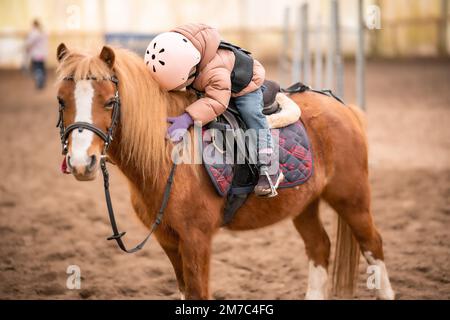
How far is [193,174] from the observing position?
9.16ft

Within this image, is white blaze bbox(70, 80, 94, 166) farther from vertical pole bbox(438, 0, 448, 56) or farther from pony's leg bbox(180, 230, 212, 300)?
vertical pole bbox(438, 0, 448, 56)

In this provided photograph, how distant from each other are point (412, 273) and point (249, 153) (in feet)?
6.17

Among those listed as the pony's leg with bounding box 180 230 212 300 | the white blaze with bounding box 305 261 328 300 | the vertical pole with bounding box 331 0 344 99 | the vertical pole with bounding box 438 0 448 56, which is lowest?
the white blaze with bounding box 305 261 328 300

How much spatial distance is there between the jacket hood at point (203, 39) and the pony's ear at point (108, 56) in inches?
15.8

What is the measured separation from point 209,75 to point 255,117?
0.34 metres

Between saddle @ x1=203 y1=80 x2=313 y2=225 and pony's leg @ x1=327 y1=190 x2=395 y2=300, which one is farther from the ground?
saddle @ x1=203 y1=80 x2=313 y2=225

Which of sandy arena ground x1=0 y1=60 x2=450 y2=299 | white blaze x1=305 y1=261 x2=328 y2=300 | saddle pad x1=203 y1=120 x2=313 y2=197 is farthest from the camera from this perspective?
sandy arena ground x1=0 y1=60 x2=450 y2=299

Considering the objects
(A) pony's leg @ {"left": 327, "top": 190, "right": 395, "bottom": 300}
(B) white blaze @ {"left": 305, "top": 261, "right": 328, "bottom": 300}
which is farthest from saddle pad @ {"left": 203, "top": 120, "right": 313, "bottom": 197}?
(B) white blaze @ {"left": 305, "top": 261, "right": 328, "bottom": 300}

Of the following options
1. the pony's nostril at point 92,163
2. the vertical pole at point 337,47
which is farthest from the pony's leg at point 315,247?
the vertical pole at point 337,47

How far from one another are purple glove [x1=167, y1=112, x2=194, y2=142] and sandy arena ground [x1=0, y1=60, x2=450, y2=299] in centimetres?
51

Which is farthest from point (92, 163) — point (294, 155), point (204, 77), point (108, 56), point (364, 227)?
point (364, 227)

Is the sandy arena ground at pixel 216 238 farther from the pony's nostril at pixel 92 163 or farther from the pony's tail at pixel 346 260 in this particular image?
Result: the pony's nostril at pixel 92 163

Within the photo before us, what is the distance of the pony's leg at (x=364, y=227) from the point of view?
3.48 meters

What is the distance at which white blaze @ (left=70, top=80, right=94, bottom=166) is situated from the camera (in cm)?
232
